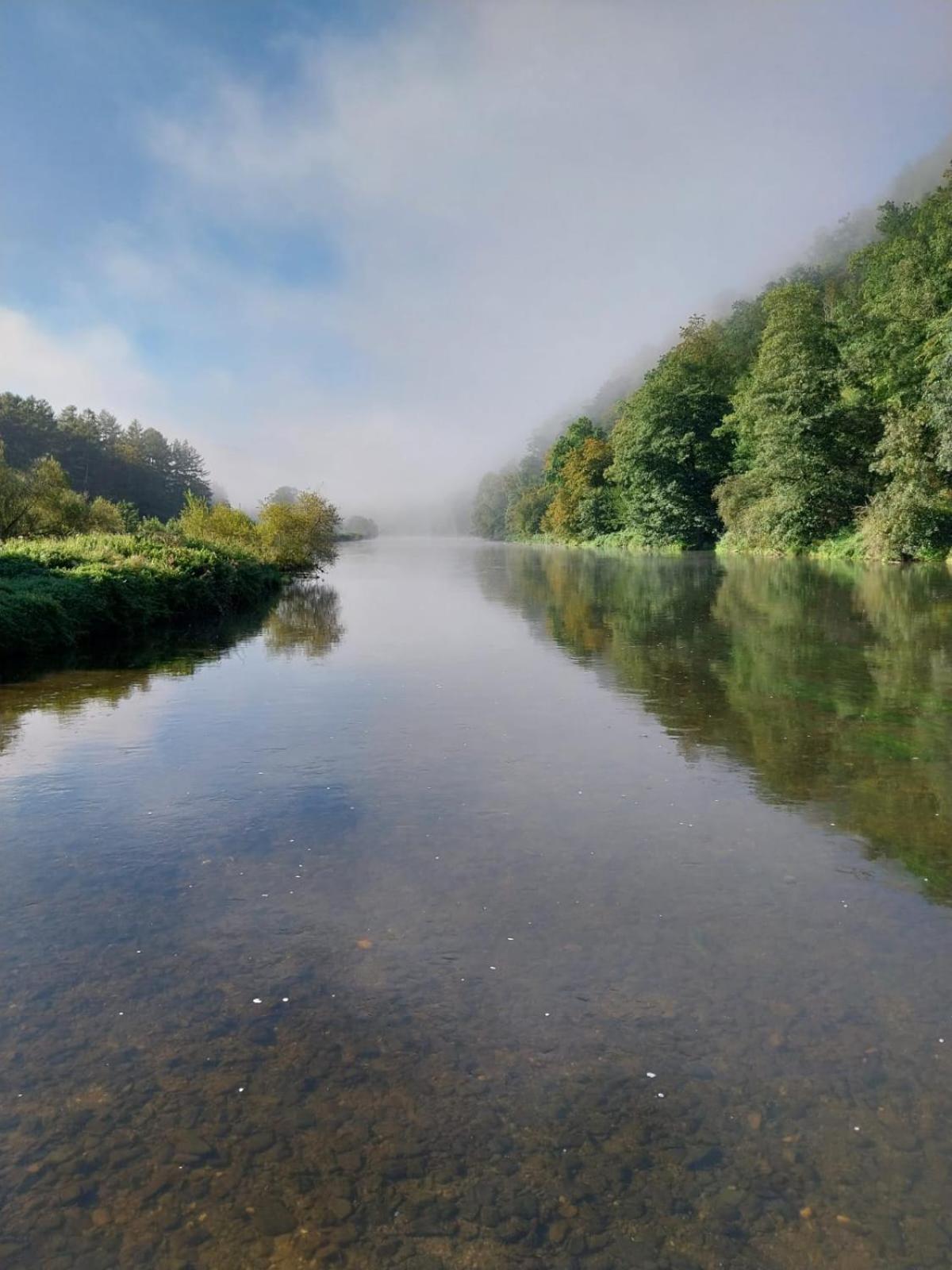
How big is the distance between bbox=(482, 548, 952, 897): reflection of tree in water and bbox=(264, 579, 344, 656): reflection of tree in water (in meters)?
5.32

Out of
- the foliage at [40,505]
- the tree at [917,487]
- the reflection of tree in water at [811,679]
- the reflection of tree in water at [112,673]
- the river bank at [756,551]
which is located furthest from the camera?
the river bank at [756,551]

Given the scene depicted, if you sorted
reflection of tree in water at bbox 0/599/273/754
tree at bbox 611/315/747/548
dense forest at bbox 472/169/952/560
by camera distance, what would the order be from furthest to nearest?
1. tree at bbox 611/315/747/548
2. dense forest at bbox 472/169/952/560
3. reflection of tree in water at bbox 0/599/273/754

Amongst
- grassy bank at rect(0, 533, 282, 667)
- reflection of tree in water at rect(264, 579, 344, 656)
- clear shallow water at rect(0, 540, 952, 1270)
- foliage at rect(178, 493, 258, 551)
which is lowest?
clear shallow water at rect(0, 540, 952, 1270)

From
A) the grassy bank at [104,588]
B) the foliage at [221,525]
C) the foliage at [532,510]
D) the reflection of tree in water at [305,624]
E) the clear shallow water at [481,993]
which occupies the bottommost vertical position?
the clear shallow water at [481,993]

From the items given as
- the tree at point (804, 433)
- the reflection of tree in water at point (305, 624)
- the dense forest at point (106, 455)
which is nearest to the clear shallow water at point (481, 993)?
the reflection of tree in water at point (305, 624)

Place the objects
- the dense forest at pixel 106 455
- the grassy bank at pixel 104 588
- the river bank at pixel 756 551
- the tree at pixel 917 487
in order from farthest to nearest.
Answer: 1. the dense forest at pixel 106 455
2. the river bank at pixel 756 551
3. the tree at pixel 917 487
4. the grassy bank at pixel 104 588

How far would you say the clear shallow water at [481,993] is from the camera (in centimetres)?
309

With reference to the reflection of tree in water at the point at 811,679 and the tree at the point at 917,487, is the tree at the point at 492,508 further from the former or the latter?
the reflection of tree in water at the point at 811,679

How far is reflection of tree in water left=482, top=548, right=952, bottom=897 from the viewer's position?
24.6 ft

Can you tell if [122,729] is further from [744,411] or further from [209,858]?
[744,411]

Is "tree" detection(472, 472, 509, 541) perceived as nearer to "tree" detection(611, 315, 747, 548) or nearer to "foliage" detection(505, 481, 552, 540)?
"foliage" detection(505, 481, 552, 540)

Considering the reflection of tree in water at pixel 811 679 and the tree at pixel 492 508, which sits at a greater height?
the tree at pixel 492 508

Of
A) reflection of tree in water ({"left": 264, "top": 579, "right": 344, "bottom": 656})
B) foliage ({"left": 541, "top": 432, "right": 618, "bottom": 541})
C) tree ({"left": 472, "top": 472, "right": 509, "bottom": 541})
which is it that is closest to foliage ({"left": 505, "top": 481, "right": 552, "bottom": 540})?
foliage ({"left": 541, "top": 432, "right": 618, "bottom": 541})

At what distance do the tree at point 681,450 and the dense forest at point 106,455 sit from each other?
4388cm
